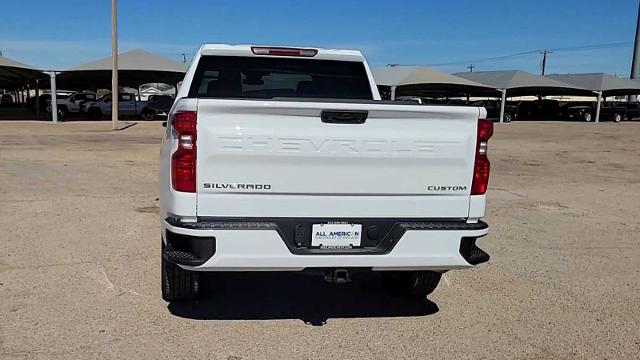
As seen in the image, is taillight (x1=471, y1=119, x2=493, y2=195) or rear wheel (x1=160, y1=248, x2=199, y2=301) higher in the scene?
taillight (x1=471, y1=119, x2=493, y2=195)

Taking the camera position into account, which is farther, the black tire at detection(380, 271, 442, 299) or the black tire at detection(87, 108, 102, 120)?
the black tire at detection(87, 108, 102, 120)

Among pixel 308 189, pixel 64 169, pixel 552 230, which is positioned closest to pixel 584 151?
pixel 552 230

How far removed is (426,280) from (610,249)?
3.20 m

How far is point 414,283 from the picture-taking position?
186 inches

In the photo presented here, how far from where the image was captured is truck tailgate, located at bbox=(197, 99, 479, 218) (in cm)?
348

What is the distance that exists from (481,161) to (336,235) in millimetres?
1074

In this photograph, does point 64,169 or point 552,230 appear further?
point 64,169

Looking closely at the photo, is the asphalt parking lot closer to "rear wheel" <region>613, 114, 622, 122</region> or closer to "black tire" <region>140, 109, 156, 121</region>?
"black tire" <region>140, 109, 156, 121</region>

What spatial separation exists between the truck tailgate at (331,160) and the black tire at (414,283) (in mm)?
980

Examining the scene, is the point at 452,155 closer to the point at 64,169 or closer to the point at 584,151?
the point at 64,169

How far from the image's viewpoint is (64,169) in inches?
484

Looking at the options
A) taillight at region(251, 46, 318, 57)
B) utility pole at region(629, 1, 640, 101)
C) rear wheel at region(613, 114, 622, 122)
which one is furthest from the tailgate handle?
utility pole at region(629, 1, 640, 101)

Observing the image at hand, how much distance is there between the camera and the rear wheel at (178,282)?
429cm

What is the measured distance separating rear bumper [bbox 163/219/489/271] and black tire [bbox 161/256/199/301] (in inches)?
A: 19.6
